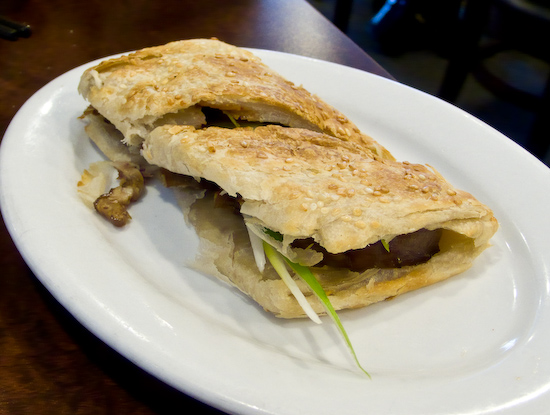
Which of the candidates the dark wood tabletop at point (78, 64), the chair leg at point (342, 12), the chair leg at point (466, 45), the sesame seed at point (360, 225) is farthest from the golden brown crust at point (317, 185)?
the chair leg at point (342, 12)

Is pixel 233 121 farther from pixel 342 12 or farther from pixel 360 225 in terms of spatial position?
pixel 342 12

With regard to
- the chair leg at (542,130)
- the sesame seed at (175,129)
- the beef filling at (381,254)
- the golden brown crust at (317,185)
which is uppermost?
the golden brown crust at (317,185)

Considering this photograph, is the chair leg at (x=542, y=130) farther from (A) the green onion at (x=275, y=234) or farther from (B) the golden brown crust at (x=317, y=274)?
(A) the green onion at (x=275, y=234)

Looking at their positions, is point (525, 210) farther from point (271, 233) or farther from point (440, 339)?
point (271, 233)

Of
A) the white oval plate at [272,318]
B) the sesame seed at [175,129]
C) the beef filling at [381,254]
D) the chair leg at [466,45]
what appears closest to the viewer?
the white oval plate at [272,318]

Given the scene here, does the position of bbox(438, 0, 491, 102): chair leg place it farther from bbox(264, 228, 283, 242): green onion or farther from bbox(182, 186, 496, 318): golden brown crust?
bbox(264, 228, 283, 242): green onion

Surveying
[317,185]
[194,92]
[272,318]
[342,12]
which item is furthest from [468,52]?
[272,318]

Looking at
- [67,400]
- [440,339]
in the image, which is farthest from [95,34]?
[440,339]
